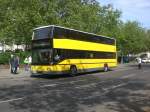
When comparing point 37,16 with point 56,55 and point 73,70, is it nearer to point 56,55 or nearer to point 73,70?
point 73,70

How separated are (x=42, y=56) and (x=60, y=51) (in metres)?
1.42

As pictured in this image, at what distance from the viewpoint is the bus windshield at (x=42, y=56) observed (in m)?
29.2

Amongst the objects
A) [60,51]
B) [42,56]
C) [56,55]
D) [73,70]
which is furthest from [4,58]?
[56,55]

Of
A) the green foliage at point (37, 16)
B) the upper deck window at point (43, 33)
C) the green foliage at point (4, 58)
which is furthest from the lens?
the green foliage at point (4, 58)

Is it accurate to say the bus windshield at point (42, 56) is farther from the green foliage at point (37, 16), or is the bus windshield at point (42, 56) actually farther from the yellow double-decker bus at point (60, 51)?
the green foliage at point (37, 16)

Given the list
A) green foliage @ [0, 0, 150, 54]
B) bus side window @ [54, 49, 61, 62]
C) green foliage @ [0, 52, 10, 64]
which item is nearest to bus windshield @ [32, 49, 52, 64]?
bus side window @ [54, 49, 61, 62]

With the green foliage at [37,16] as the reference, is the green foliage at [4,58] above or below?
below

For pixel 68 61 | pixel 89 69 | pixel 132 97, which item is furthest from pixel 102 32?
pixel 132 97

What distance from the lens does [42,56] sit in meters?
29.7

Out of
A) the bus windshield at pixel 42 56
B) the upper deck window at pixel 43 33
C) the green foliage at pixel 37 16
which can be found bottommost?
the bus windshield at pixel 42 56

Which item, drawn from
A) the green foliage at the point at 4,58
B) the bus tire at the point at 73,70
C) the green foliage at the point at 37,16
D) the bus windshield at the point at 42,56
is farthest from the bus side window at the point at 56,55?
the green foliage at the point at 4,58

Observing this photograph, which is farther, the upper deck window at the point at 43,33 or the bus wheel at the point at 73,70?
the bus wheel at the point at 73,70

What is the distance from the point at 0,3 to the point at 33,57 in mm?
18931

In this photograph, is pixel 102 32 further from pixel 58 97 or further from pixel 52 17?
pixel 58 97
